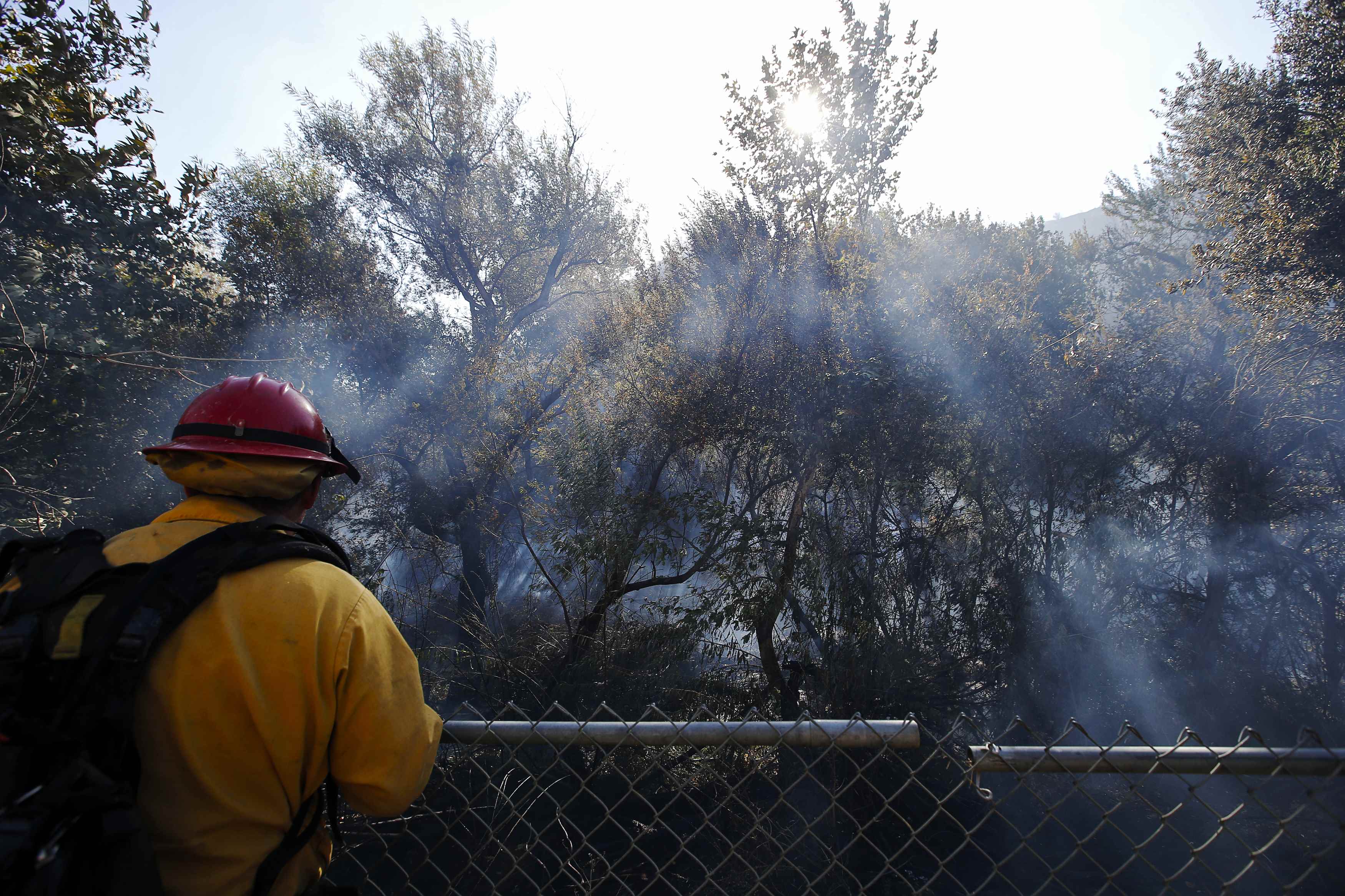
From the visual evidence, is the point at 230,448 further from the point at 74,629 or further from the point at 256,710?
the point at 256,710

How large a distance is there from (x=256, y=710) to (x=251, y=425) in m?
0.58

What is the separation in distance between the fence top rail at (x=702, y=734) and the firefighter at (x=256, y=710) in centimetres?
21

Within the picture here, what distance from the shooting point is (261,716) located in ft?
3.76

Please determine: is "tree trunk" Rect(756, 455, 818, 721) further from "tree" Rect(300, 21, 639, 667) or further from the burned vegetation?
"tree" Rect(300, 21, 639, 667)

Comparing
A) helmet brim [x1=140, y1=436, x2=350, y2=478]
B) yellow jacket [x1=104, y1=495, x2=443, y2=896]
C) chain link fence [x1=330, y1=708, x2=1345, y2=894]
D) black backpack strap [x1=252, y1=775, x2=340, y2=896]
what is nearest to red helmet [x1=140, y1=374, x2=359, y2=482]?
helmet brim [x1=140, y1=436, x2=350, y2=478]

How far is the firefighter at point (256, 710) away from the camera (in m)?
1.13

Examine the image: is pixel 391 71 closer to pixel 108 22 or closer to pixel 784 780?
pixel 108 22

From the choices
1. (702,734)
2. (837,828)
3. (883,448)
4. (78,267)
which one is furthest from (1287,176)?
(78,267)

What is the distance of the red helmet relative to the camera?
54.6 inches

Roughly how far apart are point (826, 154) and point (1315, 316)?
524cm

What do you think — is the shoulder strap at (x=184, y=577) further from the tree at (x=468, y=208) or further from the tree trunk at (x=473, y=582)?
the tree at (x=468, y=208)

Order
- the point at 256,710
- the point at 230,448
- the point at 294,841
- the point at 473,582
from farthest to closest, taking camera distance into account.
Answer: the point at 473,582 < the point at 230,448 < the point at 294,841 < the point at 256,710

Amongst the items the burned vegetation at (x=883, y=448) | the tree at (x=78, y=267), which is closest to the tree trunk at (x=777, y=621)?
the burned vegetation at (x=883, y=448)

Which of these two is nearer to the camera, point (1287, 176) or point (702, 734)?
point (702, 734)
